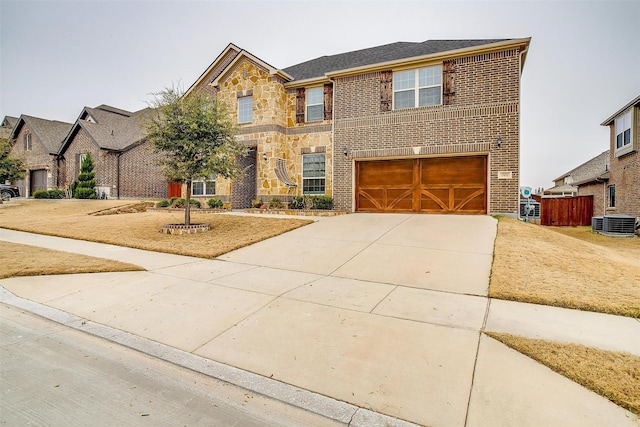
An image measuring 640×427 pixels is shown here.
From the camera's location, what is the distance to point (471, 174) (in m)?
13.0

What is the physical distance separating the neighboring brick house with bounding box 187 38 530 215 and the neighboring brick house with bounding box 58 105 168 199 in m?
10.4

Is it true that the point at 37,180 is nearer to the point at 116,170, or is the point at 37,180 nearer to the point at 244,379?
the point at 116,170

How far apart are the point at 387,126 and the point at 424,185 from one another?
10.2 ft

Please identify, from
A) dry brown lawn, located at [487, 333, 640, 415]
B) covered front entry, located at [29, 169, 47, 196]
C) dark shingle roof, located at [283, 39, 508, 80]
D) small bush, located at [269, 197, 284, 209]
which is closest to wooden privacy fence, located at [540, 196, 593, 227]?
dark shingle roof, located at [283, 39, 508, 80]

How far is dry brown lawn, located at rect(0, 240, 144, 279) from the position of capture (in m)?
6.26

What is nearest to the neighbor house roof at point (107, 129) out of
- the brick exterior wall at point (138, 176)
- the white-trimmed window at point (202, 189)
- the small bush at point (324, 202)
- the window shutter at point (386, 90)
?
the brick exterior wall at point (138, 176)

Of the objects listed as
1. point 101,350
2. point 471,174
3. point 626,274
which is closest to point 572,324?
point 626,274

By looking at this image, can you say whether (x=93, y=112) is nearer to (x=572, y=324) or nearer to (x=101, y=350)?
(x=101, y=350)

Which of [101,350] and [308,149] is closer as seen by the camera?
[101,350]

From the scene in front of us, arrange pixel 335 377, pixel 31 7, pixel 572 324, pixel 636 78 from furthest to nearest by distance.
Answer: pixel 636 78
pixel 31 7
pixel 572 324
pixel 335 377

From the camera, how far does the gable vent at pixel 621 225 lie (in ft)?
52.4

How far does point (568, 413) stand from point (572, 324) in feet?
6.92

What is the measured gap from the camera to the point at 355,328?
3889mm

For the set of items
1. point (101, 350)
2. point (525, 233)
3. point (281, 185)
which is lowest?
point (101, 350)
